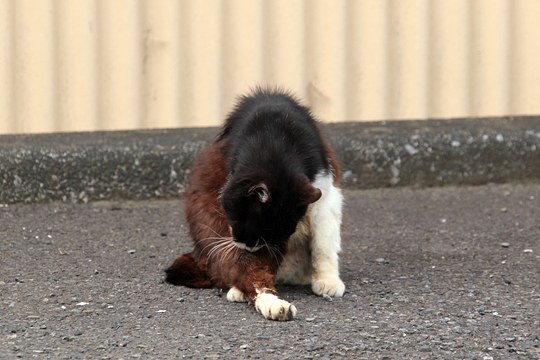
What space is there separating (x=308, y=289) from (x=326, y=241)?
27 centimetres

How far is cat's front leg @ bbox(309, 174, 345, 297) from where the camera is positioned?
5.05 metres

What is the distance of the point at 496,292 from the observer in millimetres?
5133

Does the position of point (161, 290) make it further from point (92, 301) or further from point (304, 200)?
point (304, 200)

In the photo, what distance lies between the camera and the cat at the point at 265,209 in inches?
187

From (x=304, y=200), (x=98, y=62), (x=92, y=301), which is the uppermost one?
(x=98, y=62)

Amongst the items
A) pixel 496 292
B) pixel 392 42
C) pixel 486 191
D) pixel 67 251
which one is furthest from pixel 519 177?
pixel 67 251

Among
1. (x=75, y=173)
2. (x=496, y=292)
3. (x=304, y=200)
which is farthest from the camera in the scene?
(x=75, y=173)

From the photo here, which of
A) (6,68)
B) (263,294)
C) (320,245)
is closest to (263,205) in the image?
(263,294)

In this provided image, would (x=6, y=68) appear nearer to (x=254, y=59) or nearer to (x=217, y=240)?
(x=254, y=59)

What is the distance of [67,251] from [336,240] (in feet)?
5.35

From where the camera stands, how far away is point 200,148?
7.20 m

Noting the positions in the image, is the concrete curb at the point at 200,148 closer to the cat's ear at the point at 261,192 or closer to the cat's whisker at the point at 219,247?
the cat's whisker at the point at 219,247

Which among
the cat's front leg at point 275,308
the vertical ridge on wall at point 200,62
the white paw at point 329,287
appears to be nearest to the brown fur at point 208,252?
the cat's front leg at point 275,308

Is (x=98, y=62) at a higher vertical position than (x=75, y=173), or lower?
higher
